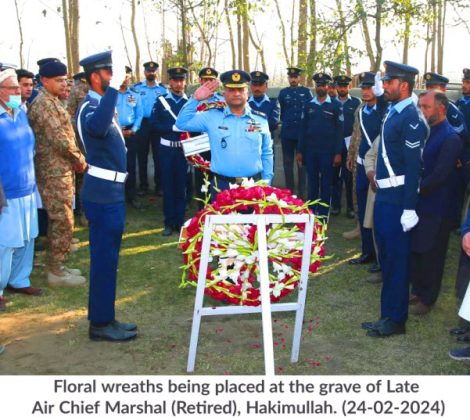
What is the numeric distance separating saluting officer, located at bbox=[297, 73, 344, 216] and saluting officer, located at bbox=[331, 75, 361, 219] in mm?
652

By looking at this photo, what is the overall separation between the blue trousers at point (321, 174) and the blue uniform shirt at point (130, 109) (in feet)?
9.13

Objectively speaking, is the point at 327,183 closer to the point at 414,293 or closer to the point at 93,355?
the point at 414,293

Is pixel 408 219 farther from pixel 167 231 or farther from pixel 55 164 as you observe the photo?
pixel 167 231

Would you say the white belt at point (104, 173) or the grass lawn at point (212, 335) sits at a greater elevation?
the white belt at point (104, 173)

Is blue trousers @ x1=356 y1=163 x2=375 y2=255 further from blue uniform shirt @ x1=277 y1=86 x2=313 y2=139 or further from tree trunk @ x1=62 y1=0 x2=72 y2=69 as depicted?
tree trunk @ x1=62 y1=0 x2=72 y2=69

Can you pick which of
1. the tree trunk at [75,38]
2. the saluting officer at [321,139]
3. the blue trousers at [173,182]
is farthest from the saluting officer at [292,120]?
the tree trunk at [75,38]

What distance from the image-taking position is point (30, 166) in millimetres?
5547

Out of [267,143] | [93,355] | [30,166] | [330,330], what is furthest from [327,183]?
[93,355]

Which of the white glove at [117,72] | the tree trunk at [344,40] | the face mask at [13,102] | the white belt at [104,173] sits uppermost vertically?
the tree trunk at [344,40]

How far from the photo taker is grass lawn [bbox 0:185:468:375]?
431cm

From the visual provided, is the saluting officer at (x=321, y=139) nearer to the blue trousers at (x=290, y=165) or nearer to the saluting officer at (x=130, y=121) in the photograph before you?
the blue trousers at (x=290, y=165)

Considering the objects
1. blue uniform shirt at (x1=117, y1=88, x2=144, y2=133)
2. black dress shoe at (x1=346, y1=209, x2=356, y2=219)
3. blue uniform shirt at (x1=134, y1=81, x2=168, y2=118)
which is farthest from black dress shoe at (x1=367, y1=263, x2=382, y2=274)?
blue uniform shirt at (x1=134, y1=81, x2=168, y2=118)

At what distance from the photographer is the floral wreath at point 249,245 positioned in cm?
389

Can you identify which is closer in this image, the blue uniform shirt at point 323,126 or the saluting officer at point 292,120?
the blue uniform shirt at point 323,126
